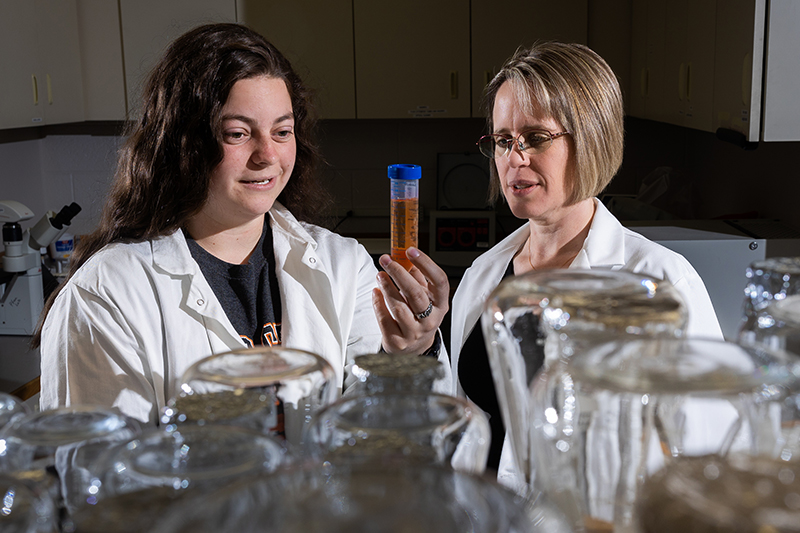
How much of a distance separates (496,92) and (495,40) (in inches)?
82.5

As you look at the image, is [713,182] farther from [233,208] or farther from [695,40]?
[233,208]

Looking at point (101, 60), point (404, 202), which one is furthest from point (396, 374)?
point (101, 60)

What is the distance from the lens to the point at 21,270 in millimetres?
2408

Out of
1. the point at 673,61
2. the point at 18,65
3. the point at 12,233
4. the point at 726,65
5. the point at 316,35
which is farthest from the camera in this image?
the point at 316,35

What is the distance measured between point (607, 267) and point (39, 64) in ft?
8.97

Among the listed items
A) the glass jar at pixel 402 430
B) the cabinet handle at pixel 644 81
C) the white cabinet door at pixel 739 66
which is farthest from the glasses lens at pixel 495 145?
the cabinet handle at pixel 644 81

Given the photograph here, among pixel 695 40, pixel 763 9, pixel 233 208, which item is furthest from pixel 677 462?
pixel 695 40

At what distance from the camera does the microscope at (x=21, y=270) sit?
2389 millimetres

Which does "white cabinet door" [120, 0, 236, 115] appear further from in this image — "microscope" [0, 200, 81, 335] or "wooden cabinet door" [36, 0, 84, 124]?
"microscope" [0, 200, 81, 335]

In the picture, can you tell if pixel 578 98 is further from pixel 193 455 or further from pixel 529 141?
pixel 193 455

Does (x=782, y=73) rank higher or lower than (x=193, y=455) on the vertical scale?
higher

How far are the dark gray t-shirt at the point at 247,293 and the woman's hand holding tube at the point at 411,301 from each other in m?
0.23

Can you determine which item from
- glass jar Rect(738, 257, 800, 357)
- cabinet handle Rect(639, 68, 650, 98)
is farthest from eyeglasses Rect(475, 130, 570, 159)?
cabinet handle Rect(639, 68, 650, 98)

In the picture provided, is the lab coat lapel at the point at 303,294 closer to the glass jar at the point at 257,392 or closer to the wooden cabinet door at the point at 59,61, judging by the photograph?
the glass jar at the point at 257,392
